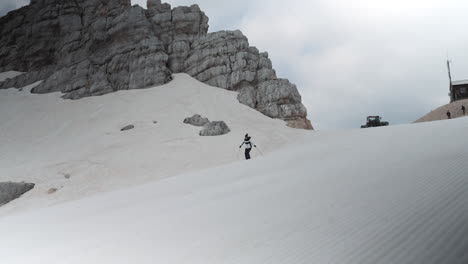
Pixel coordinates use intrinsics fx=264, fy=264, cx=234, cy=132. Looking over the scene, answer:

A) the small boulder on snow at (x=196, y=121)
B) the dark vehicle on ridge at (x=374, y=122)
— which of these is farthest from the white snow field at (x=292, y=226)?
the dark vehicle on ridge at (x=374, y=122)

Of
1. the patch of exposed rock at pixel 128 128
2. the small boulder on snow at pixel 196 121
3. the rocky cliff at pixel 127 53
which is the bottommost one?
the small boulder on snow at pixel 196 121

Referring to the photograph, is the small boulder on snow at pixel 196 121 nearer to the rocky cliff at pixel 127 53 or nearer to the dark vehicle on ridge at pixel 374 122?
the rocky cliff at pixel 127 53

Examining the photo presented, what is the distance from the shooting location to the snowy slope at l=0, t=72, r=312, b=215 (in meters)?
15.0

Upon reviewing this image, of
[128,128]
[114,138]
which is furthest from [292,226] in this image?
[128,128]

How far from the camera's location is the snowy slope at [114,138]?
49.1 feet

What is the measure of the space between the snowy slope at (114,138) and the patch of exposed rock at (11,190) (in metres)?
0.53

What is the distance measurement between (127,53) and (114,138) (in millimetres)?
26497

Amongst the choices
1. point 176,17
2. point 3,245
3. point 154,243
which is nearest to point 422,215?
point 154,243

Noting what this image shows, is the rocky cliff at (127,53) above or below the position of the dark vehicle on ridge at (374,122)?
above

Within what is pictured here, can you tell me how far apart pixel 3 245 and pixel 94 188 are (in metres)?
8.58

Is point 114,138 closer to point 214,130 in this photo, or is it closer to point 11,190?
point 214,130

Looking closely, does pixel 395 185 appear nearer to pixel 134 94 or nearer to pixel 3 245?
pixel 3 245

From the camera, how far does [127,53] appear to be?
44.4 metres

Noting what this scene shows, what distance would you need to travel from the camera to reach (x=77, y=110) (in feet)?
115
